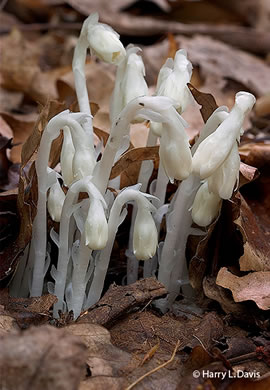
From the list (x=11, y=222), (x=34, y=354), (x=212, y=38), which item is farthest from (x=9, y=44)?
(x=34, y=354)

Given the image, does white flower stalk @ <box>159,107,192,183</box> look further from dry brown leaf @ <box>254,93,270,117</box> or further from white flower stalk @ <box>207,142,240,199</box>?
dry brown leaf @ <box>254,93,270,117</box>

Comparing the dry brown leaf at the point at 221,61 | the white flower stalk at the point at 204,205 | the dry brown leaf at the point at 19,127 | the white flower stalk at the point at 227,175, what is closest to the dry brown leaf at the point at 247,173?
the white flower stalk at the point at 204,205

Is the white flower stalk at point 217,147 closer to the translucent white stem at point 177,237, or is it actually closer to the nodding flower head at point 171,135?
the nodding flower head at point 171,135

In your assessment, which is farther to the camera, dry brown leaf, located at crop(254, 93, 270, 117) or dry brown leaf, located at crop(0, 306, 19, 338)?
dry brown leaf, located at crop(254, 93, 270, 117)

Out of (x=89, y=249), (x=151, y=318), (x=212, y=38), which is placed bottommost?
(x=212, y=38)

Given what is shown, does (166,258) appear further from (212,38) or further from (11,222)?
(212,38)

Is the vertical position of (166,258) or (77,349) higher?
(77,349)

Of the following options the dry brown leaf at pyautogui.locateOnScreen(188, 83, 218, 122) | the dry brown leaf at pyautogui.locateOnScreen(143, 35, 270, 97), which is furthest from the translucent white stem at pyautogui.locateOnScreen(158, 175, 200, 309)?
the dry brown leaf at pyautogui.locateOnScreen(143, 35, 270, 97)

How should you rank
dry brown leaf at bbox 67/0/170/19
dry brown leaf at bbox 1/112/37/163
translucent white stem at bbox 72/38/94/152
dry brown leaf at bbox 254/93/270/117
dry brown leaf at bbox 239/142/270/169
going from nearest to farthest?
1. translucent white stem at bbox 72/38/94/152
2. dry brown leaf at bbox 239/142/270/169
3. dry brown leaf at bbox 1/112/37/163
4. dry brown leaf at bbox 254/93/270/117
5. dry brown leaf at bbox 67/0/170/19
